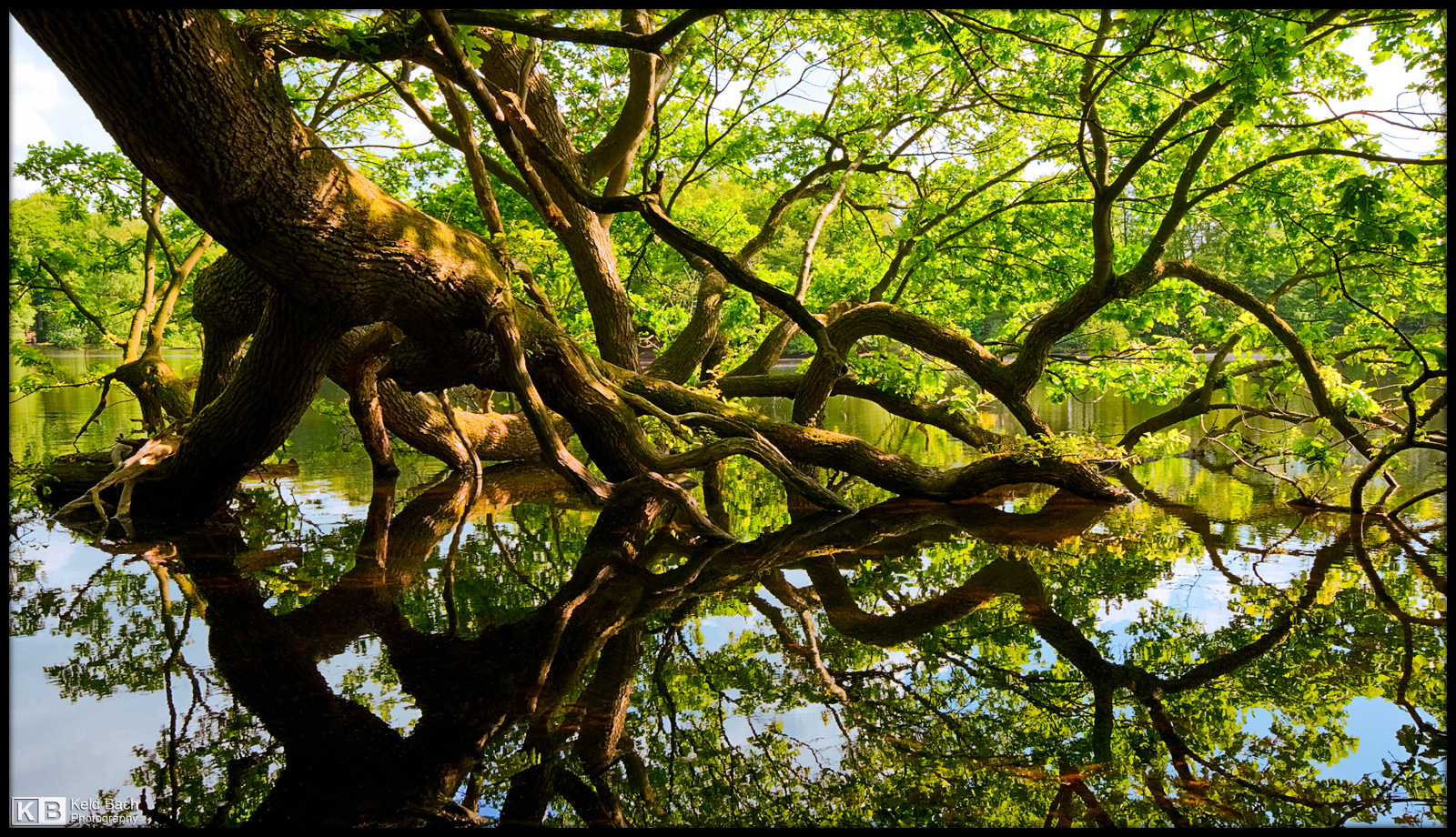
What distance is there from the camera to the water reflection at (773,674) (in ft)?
9.91

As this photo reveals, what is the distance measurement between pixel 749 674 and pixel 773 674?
112 millimetres

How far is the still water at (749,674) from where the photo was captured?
3.04 metres

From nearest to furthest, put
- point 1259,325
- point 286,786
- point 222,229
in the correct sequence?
point 286,786
point 222,229
point 1259,325

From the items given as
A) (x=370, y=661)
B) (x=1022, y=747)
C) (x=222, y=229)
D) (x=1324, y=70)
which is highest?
(x=1324, y=70)

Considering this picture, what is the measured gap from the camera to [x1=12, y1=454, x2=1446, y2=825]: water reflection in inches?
119

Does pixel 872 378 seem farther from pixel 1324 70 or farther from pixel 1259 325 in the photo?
pixel 1324 70

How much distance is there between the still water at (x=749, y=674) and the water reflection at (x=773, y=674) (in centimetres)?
2

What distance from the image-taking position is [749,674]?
167 inches

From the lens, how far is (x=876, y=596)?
5715 millimetres

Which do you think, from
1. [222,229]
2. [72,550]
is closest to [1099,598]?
[222,229]

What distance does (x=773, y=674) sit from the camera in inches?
167

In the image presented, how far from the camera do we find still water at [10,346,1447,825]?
9.97ft

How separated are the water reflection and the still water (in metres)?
0.02

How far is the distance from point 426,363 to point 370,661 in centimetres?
363
